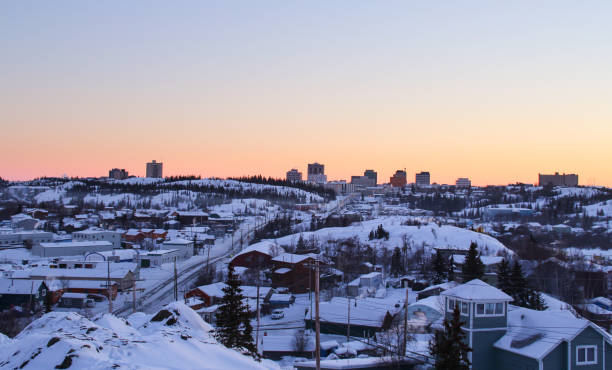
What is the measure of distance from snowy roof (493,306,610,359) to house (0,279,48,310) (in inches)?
703

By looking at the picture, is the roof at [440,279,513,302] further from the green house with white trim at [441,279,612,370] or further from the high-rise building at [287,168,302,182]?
A: the high-rise building at [287,168,302,182]

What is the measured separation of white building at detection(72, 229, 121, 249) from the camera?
41.9 meters

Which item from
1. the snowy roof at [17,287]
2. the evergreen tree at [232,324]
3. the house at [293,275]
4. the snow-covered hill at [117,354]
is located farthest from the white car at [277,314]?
the snow-covered hill at [117,354]

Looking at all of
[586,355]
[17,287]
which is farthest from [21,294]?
[586,355]

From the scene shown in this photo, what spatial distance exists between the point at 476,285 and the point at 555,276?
18.1m

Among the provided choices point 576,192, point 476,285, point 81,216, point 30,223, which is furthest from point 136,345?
point 576,192

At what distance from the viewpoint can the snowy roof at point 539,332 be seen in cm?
974

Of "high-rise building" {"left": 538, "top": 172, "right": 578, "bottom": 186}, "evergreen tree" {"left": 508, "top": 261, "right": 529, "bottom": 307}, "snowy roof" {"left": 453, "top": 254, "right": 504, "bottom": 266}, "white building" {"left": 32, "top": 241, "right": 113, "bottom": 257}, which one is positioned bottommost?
"white building" {"left": 32, "top": 241, "right": 113, "bottom": 257}

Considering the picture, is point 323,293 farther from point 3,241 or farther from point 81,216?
point 81,216

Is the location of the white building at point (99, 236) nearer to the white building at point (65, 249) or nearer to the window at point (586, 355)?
the white building at point (65, 249)

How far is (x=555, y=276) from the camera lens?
26141 millimetres

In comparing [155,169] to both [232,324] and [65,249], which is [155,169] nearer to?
[65,249]

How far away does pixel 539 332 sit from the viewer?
10.2 metres

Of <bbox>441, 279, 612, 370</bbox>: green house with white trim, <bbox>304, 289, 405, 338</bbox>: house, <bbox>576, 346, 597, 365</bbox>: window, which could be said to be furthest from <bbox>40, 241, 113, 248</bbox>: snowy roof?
<bbox>576, 346, 597, 365</bbox>: window
